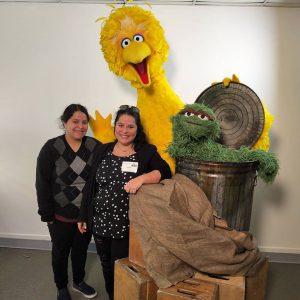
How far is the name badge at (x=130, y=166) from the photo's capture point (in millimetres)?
1557

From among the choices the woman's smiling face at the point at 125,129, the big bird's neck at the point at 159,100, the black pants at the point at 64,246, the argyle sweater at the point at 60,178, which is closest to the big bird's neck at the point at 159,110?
the big bird's neck at the point at 159,100

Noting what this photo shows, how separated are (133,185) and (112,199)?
0.58 ft

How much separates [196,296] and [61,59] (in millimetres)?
1978

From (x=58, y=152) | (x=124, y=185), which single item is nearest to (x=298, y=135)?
(x=124, y=185)

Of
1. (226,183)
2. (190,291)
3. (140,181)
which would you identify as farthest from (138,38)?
(190,291)

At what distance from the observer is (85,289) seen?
1974 mm

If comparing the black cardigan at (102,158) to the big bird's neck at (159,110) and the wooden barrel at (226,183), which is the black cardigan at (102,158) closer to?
the wooden barrel at (226,183)

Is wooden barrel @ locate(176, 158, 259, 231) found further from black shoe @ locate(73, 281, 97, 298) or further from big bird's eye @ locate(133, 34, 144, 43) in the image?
black shoe @ locate(73, 281, 97, 298)

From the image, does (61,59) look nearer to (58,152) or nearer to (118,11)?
(118,11)

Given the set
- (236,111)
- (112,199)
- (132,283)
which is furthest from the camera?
(236,111)

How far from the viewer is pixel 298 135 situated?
92.7 inches

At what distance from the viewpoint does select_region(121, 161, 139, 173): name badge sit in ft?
5.11

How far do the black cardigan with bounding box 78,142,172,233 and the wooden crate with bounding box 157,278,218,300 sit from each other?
1.74ft

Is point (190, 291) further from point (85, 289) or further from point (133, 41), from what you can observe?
point (133, 41)
